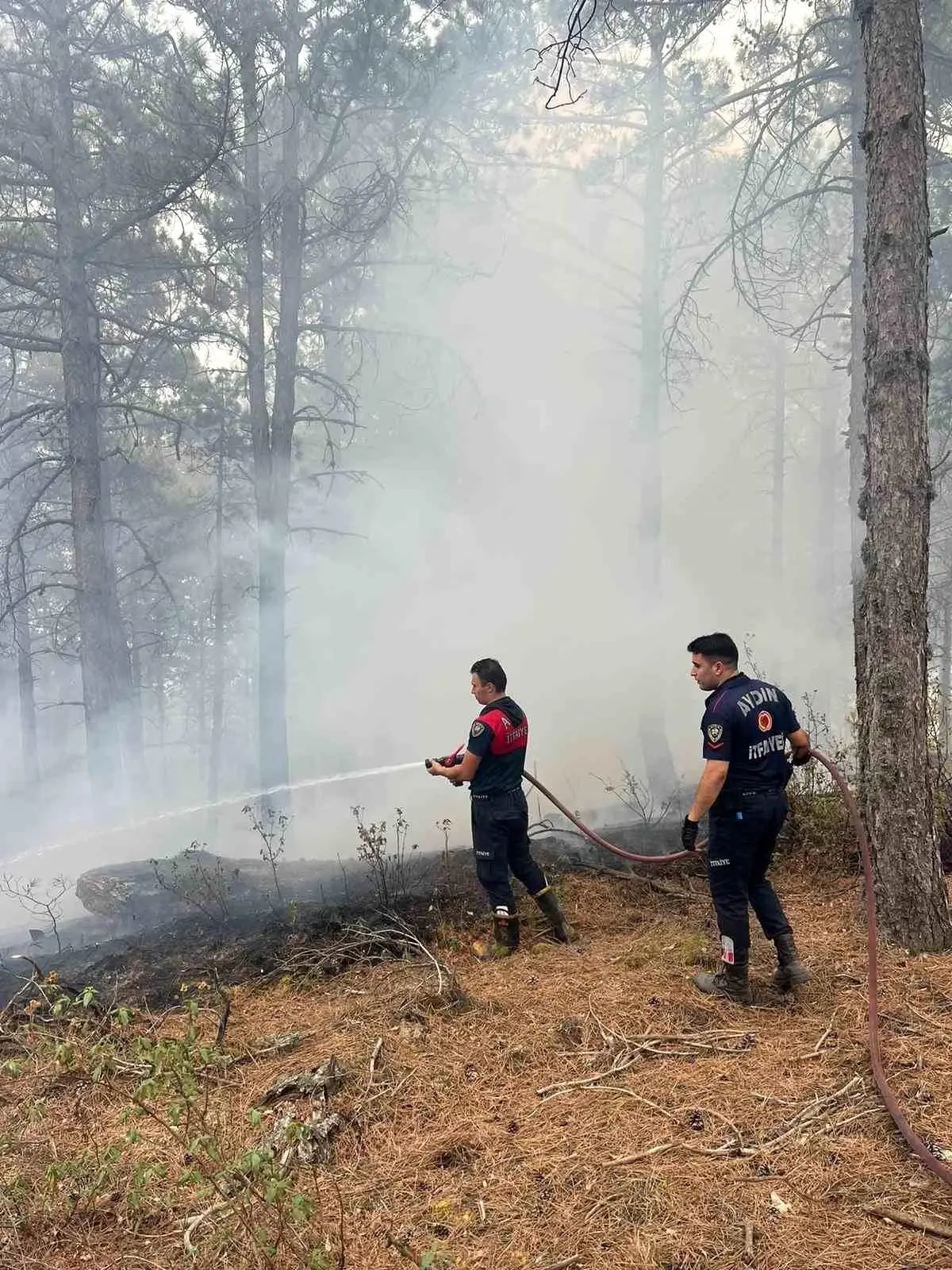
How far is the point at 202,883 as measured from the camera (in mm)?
7965

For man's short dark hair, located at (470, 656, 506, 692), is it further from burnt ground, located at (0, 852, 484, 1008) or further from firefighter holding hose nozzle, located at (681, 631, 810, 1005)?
burnt ground, located at (0, 852, 484, 1008)

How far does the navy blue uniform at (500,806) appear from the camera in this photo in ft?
17.5

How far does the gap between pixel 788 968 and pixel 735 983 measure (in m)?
0.29

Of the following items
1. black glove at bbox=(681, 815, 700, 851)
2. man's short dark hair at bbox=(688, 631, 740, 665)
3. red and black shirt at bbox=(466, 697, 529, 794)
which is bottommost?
black glove at bbox=(681, 815, 700, 851)

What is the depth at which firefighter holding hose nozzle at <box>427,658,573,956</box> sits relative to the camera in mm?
5324

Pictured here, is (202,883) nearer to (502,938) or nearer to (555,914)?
(502,938)

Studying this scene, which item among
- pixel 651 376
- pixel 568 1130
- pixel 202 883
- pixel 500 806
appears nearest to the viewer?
pixel 568 1130

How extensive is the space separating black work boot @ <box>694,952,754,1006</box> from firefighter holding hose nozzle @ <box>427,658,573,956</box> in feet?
4.69

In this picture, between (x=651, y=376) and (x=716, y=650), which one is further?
(x=651, y=376)

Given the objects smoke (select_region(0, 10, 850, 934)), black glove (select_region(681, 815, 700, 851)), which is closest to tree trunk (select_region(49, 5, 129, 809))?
smoke (select_region(0, 10, 850, 934))

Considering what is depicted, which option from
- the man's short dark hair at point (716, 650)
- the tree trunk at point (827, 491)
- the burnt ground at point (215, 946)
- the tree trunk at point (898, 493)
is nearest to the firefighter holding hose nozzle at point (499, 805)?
the burnt ground at point (215, 946)

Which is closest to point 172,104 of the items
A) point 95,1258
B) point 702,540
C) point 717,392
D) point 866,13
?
point 866,13

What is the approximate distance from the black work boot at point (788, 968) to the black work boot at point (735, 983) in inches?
6.8

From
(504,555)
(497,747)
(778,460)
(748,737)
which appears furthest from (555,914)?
(778,460)
